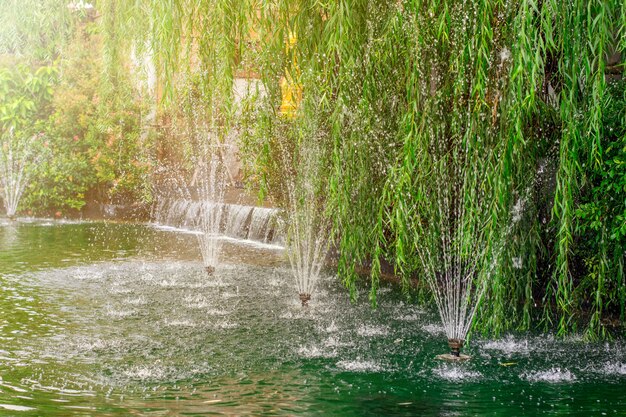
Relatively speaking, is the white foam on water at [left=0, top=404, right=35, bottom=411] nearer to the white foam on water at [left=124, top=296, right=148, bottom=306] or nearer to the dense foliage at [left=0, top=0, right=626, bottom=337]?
the dense foliage at [left=0, top=0, right=626, bottom=337]

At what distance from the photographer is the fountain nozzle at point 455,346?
693cm

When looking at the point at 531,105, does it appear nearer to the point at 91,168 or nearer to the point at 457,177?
the point at 457,177

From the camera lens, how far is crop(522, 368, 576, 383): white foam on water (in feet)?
20.8

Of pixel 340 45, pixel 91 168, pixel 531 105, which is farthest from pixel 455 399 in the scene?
pixel 91 168

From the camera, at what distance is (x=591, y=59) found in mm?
6809

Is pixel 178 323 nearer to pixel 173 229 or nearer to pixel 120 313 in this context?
pixel 120 313

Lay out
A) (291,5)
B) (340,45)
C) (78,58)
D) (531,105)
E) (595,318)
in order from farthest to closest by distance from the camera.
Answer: (78,58), (291,5), (340,45), (595,318), (531,105)

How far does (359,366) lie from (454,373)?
74 cm

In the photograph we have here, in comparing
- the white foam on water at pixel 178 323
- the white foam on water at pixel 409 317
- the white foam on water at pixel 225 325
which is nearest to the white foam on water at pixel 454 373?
the white foam on water at pixel 409 317

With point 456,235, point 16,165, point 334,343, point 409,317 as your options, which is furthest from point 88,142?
point 334,343

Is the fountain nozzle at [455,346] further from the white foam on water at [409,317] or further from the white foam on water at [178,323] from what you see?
the white foam on water at [178,323]

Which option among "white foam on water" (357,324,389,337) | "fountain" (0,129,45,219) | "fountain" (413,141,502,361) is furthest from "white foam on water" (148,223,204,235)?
"white foam on water" (357,324,389,337)

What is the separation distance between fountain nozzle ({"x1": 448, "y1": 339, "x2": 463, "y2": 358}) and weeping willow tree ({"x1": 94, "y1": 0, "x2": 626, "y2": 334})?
32 centimetres

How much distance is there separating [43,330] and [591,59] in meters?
5.40
